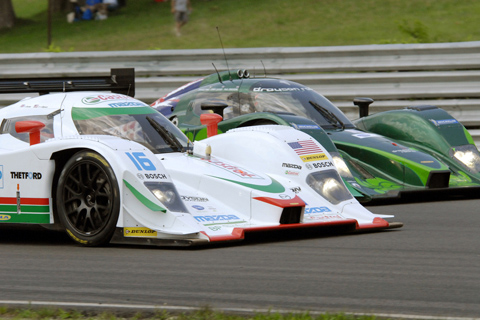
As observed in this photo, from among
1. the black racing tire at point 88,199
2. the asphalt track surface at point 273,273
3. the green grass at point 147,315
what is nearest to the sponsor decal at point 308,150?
the asphalt track surface at point 273,273

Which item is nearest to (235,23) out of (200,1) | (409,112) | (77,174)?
(200,1)

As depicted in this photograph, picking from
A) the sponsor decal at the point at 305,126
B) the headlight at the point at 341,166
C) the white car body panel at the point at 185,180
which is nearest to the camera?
the white car body panel at the point at 185,180

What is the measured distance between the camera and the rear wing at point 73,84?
8.59m

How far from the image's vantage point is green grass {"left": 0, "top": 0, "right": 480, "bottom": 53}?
16.8 meters

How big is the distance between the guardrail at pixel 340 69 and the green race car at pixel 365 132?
86.7 inches

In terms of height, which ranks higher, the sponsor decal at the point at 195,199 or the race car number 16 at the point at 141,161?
the race car number 16 at the point at 141,161

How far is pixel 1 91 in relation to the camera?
879cm

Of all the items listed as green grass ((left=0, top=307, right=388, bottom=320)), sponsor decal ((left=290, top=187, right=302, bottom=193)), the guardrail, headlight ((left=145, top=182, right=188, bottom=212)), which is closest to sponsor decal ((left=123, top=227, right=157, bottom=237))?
headlight ((left=145, top=182, right=188, bottom=212))

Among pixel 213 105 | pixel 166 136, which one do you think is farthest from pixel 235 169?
pixel 213 105

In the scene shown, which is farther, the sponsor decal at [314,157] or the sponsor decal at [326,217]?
the sponsor decal at [314,157]

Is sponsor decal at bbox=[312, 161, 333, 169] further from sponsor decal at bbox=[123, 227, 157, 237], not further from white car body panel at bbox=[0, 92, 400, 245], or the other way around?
sponsor decal at bbox=[123, 227, 157, 237]

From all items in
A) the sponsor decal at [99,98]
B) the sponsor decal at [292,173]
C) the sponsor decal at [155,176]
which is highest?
the sponsor decal at [99,98]

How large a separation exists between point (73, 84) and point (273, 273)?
13.5 ft

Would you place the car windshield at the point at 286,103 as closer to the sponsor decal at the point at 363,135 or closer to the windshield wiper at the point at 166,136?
the sponsor decal at the point at 363,135
